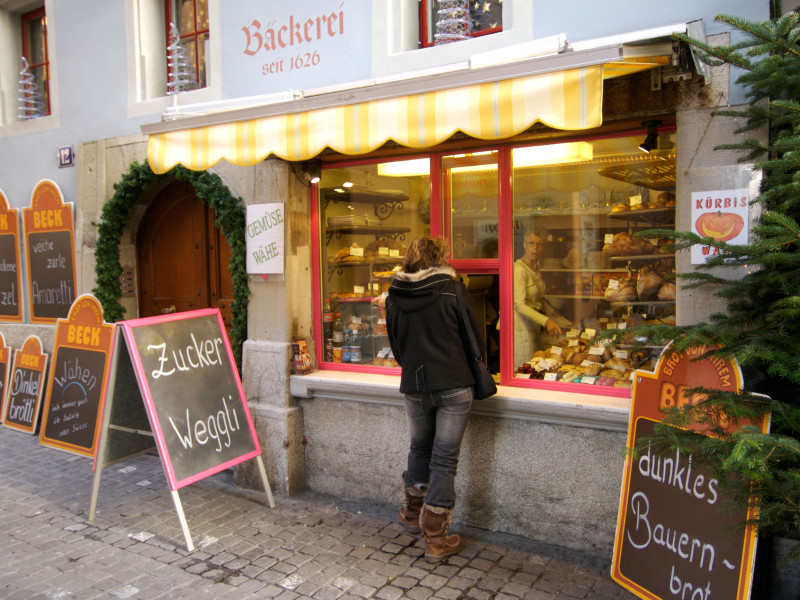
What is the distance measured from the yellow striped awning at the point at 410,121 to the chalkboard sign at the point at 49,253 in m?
2.74

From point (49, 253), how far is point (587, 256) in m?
5.64

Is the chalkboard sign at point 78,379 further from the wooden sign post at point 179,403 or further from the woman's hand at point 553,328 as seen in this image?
the woman's hand at point 553,328

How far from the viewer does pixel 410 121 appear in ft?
12.1

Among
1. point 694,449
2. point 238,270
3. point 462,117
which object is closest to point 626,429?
point 694,449

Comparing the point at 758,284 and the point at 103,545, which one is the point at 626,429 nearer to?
the point at 758,284

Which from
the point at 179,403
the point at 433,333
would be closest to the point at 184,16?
the point at 179,403

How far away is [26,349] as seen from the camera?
712 cm

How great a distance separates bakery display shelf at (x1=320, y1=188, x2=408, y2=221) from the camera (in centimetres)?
Answer: 528

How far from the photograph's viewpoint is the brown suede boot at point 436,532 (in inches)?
160

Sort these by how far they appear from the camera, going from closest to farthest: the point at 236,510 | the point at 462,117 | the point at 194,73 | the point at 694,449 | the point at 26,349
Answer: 1. the point at 694,449
2. the point at 462,117
3. the point at 236,510
4. the point at 194,73
5. the point at 26,349

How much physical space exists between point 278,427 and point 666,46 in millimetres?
3774

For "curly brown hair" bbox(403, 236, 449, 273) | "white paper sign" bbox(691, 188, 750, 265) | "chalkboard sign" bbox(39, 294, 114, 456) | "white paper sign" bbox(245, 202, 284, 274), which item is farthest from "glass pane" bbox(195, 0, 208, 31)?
"white paper sign" bbox(691, 188, 750, 265)

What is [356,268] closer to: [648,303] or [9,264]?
[648,303]

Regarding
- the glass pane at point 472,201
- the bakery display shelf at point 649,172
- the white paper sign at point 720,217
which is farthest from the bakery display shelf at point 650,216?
the glass pane at point 472,201
